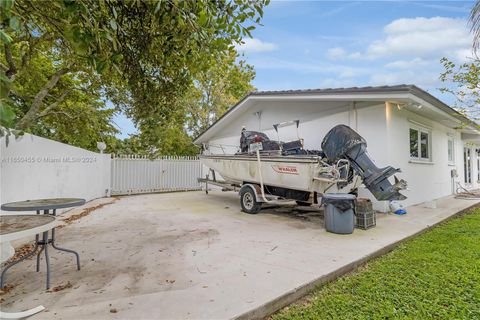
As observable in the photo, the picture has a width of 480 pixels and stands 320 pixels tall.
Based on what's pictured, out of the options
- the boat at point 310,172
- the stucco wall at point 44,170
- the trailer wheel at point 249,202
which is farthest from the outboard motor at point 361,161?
the stucco wall at point 44,170

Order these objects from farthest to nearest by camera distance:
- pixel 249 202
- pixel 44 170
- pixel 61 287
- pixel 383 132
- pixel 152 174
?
pixel 152 174
pixel 249 202
pixel 383 132
pixel 44 170
pixel 61 287

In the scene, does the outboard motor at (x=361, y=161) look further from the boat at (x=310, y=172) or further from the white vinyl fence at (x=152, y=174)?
the white vinyl fence at (x=152, y=174)

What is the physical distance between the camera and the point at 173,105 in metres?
4.26

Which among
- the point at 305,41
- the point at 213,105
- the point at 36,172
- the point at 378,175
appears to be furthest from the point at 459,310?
the point at 213,105

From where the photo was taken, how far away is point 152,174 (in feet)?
44.7

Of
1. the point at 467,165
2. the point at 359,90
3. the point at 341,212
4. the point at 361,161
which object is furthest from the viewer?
the point at 467,165

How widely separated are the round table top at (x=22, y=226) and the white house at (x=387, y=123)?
7.10 meters

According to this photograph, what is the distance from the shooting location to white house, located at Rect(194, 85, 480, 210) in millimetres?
7434

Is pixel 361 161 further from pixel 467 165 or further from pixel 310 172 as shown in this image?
pixel 467 165

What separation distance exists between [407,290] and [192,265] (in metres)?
2.63

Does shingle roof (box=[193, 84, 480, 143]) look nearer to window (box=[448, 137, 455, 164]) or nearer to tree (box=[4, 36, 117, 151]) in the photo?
window (box=[448, 137, 455, 164])

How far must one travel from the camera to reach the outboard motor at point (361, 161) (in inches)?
221

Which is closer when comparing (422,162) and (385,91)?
(385,91)

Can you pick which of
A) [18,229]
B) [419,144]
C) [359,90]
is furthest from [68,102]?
[419,144]
